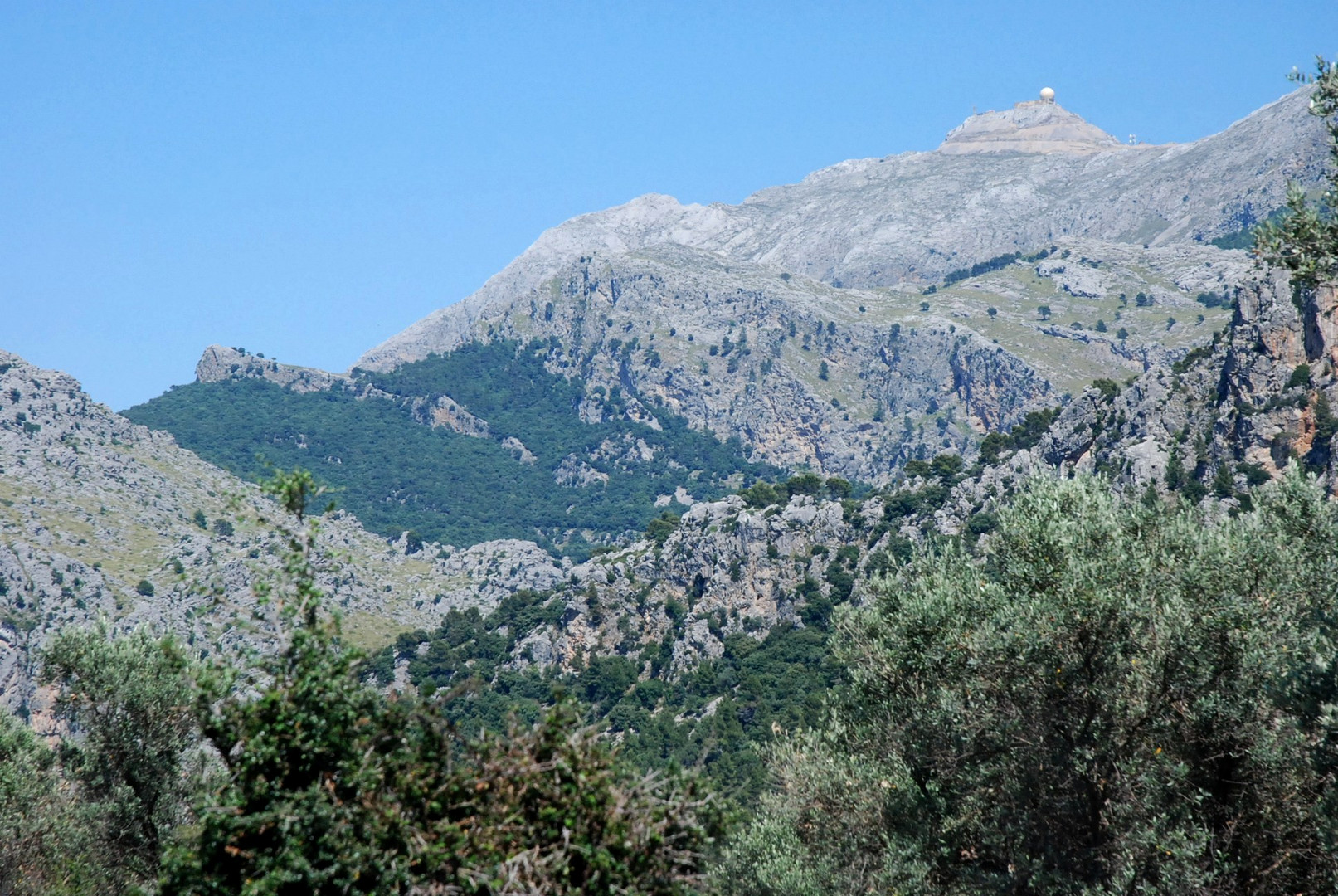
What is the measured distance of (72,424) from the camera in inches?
5571

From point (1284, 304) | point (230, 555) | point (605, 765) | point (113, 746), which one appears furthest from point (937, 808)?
point (230, 555)

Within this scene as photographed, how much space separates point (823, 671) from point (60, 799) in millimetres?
60278

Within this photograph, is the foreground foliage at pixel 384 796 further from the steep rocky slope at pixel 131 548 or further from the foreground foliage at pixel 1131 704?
the steep rocky slope at pixel 131 548

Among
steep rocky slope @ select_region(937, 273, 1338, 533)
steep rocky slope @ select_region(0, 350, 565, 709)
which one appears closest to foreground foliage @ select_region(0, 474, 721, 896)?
steep rocky slope @ select_region(937, 273, 1338, 533)

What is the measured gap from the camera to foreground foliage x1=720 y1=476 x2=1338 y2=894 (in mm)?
17641

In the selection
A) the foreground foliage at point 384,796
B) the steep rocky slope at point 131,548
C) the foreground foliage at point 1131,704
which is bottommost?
the foreground foliage at point 1131,704

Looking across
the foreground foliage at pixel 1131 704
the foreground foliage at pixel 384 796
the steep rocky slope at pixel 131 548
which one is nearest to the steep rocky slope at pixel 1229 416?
the foreground foliage at pixel 1131 704

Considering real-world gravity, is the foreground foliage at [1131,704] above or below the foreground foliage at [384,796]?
below

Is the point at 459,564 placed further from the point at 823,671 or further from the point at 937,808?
the point at 937,808

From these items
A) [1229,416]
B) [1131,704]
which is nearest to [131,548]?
[1229,416]

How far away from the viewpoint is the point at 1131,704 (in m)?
18.5

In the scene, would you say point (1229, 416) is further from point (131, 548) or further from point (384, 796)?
point (131, 548)

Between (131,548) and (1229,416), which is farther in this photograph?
(131,548)

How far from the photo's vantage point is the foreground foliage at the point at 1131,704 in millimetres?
17641
